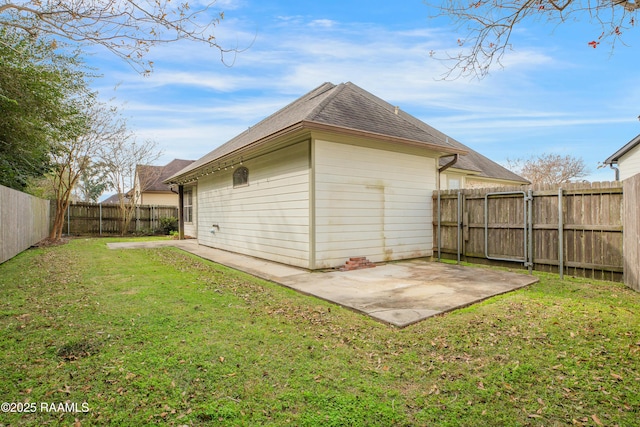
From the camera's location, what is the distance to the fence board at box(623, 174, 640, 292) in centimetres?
476

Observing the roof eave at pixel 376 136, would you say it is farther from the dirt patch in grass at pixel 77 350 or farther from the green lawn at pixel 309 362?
the dirt patch in grass at pixel 77 350

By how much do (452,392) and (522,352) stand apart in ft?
3.37

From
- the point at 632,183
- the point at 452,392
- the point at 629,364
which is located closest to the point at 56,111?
the point at 452,392

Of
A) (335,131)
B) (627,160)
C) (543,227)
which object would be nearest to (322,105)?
(335,131)

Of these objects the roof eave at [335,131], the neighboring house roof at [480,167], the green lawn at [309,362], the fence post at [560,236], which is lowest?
the green lawn at [309,362]

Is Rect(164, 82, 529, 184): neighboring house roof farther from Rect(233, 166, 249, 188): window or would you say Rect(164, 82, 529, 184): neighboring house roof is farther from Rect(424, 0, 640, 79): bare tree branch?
Rect(424, 0, 640, 79): bare tree branch

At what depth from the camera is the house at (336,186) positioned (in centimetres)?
655

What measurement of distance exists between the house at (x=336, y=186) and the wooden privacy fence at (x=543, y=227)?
1094mm

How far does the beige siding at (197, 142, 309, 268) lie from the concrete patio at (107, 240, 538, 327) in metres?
0.61

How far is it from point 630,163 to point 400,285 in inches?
503

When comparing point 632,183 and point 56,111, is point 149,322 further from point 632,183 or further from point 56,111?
point 56,111

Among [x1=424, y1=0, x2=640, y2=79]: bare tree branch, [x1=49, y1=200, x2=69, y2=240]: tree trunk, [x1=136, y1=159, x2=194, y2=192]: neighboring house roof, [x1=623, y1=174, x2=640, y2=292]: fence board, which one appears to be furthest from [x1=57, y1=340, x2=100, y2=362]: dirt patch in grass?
[x1=136, y1=159, x2=194, y2=192]: neighboring house roof

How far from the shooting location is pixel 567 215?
5.90 m

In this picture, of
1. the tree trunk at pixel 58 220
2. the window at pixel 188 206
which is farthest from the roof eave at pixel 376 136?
the tree trunk at pixel 58 220
